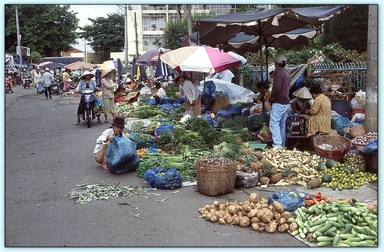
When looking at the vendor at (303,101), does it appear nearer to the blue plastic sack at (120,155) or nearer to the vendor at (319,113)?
the vendor at (319,113)

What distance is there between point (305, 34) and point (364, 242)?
7.82 metres

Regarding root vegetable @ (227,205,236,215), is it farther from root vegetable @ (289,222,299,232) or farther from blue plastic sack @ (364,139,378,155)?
blue plastic sack @ (364,139,378,155)

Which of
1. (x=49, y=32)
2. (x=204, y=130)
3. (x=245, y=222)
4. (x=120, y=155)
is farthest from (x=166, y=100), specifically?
(x=49, y=32)

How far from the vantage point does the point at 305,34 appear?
439 inches

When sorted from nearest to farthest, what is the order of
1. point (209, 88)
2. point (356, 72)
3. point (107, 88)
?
point (356, 72), point (107, 88), point (209, 88)

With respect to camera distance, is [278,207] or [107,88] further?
[107,88]

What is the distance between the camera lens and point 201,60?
12375mm

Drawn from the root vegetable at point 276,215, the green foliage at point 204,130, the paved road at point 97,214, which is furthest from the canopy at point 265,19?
the root vegetable at point 276,215

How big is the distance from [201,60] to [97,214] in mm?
7813

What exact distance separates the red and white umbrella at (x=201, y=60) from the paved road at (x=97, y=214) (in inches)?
182

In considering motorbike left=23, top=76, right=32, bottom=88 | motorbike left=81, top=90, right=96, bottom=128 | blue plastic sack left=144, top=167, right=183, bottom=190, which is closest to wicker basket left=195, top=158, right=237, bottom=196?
blue plastic sack left=144, top=167, right=183, bottom=190

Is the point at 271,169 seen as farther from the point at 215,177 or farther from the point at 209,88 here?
the point at 209,88

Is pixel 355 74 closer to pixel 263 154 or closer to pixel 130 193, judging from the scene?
pixel 263 154

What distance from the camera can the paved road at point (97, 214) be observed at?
179 inches
